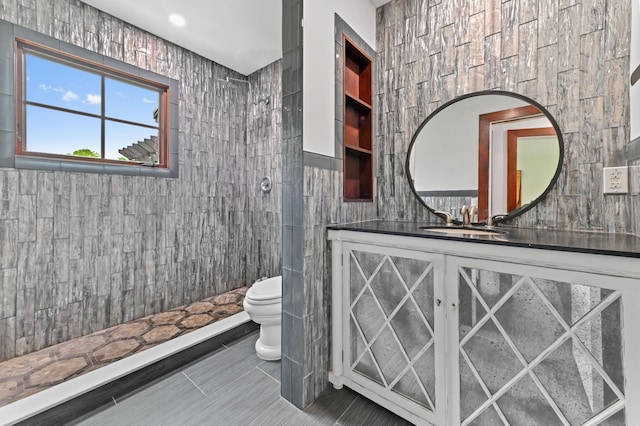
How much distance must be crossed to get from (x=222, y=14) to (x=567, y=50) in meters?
2.35

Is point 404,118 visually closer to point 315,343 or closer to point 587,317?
point 587,317

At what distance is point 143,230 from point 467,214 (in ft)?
8.63

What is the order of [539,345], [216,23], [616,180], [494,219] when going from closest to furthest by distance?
[539,345], [616,180], [494,219], [216,23]

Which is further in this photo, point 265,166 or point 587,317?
point 265,166

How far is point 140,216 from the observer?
94.0 inches

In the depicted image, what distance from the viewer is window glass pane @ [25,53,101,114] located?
193cm

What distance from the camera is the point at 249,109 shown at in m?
3.16

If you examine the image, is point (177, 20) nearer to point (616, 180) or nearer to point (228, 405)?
point (228, 405)

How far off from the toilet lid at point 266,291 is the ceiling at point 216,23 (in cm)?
220

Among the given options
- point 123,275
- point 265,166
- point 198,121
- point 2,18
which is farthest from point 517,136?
point 2,18

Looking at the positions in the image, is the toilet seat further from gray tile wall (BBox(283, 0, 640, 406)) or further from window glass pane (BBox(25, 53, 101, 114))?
window glass pane (BBox(25, 53, 101, 114))

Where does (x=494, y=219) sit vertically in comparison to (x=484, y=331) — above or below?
above

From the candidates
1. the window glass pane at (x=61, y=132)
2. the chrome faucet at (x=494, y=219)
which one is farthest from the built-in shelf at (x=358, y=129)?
the window glass pane at (x=61, y=132)

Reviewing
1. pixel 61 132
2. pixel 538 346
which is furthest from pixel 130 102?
pixel 538 346
